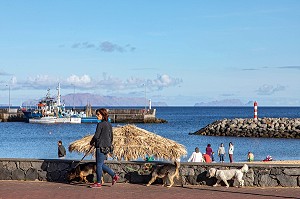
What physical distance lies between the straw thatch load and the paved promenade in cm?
411

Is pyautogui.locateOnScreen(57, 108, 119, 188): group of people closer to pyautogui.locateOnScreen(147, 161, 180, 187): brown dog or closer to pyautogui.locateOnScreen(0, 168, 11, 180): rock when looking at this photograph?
pyautogui.locateOnScreen(147, 161, 180, 187): brown dog

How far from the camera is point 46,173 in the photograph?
50.1 ft

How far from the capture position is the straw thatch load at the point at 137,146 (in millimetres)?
18781

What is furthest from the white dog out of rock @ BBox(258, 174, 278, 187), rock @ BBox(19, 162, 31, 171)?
rock @ BBox(19, 162, 31, 171)

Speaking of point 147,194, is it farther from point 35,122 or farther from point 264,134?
point 35,122

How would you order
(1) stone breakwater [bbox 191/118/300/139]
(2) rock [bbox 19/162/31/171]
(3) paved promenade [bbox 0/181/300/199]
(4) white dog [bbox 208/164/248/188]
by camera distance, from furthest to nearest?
(1) stone breakwater [bbox 191/118/300/139] → (2) rock [bbox 19/162/31/171] → (4) white dog [bbox 208/164/248/188] → (3) paved promenade [bbox 0/181/300/199]

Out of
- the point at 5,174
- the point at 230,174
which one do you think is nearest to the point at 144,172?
the point at 230,174

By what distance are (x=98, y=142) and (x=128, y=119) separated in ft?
301

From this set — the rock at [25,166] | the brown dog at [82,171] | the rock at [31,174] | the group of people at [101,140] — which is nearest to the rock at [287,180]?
the group of people at [101,140]

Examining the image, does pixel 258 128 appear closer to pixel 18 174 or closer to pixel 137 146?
pixel 137 146

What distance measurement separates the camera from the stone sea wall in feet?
46.4

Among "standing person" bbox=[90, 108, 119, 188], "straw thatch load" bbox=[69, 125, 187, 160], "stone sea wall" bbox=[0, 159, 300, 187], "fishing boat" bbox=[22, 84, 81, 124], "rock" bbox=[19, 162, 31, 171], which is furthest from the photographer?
"fishing boat" bbox=[22, 84, 81, 124]

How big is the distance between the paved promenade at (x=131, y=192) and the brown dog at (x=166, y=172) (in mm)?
183

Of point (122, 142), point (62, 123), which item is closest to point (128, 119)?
point (62, 123)
